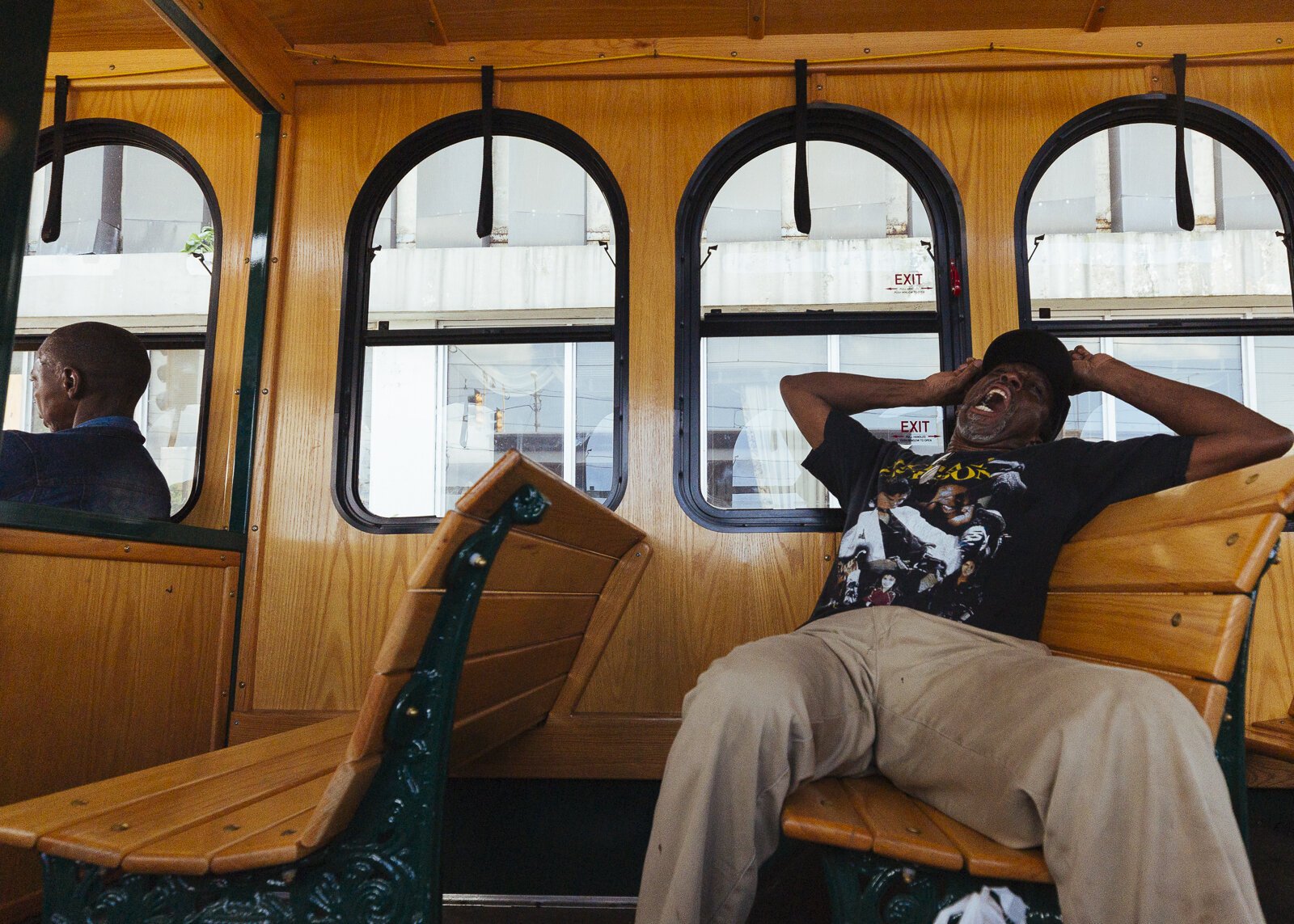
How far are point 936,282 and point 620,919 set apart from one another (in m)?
2.16

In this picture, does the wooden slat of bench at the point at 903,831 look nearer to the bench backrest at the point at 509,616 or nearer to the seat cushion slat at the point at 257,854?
the bench backrest at the point at 509,616

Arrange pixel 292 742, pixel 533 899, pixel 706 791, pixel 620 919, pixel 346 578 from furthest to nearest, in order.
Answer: pixel 346 578 → pixel 533 899 → pixel 620 919 → pixel 292 742 → pixel 706 791

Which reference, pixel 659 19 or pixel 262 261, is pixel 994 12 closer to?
pixel 659 19

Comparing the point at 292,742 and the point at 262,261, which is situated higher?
the point at 262,261

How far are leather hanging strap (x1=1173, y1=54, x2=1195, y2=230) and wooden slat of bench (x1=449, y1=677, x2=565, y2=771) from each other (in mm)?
2412

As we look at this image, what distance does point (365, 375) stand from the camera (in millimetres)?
2992

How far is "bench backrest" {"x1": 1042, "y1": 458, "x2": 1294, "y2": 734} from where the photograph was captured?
1.27 m

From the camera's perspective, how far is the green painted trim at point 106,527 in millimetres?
1990

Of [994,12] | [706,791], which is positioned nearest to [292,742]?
[706,791]

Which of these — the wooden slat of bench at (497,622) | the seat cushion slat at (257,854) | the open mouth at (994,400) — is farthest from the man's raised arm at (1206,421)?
the seat cushion slat at (257,854)

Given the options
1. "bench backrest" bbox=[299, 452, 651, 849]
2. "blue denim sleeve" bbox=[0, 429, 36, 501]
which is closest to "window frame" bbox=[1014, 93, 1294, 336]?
"bench backrest" bbox=[299, 452, 651, 849]

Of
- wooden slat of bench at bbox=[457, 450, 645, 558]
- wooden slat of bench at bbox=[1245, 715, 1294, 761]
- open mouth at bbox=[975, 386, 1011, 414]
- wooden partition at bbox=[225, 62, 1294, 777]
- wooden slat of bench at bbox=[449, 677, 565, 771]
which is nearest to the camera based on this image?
wooden slat of bench at bbox=[457, 450, 645, 558]

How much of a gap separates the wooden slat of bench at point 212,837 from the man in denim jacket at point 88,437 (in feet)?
5.18

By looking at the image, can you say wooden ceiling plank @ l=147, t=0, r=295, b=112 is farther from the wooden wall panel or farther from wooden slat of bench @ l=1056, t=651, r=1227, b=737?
wooden slat of bench @ l=1056, t=651, r=1227, b=737
